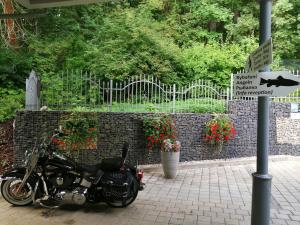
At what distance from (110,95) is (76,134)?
1.39 meters

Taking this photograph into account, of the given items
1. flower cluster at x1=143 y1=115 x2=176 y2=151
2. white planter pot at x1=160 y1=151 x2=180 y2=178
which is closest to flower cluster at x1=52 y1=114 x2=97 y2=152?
flower cluster at x1=143 y1=115 x2=176 y2=151

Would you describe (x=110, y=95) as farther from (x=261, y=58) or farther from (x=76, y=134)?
(x=261, y=58)

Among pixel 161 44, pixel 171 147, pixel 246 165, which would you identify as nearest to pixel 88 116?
pixel 171 147

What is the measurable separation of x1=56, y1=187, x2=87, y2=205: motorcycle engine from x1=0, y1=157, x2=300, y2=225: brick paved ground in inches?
7.9

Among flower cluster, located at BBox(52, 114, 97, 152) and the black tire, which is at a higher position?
flower cluster, located at BBox(52, 114, 97, 152)

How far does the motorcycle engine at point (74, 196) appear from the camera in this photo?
5637 millimetres

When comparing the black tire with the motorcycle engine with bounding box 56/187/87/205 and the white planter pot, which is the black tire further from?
the white planter pot

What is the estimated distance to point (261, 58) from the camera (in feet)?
13.0

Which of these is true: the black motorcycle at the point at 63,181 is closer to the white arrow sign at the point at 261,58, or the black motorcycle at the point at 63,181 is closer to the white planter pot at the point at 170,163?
the white planter pot at the point at 170,163

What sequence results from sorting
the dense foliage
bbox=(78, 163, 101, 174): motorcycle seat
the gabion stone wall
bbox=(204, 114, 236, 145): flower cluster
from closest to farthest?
bbox=(78, 163, 101, 174): motorcycle seat
the gabion stone wall
bbox=(204, 114, 236, 145): flower cluster
the dense foliage

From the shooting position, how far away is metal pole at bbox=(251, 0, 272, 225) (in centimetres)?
411

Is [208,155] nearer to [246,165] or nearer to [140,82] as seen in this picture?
[246,165]

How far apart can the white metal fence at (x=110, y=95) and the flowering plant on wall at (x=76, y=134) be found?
0.72m

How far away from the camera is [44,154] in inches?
228
